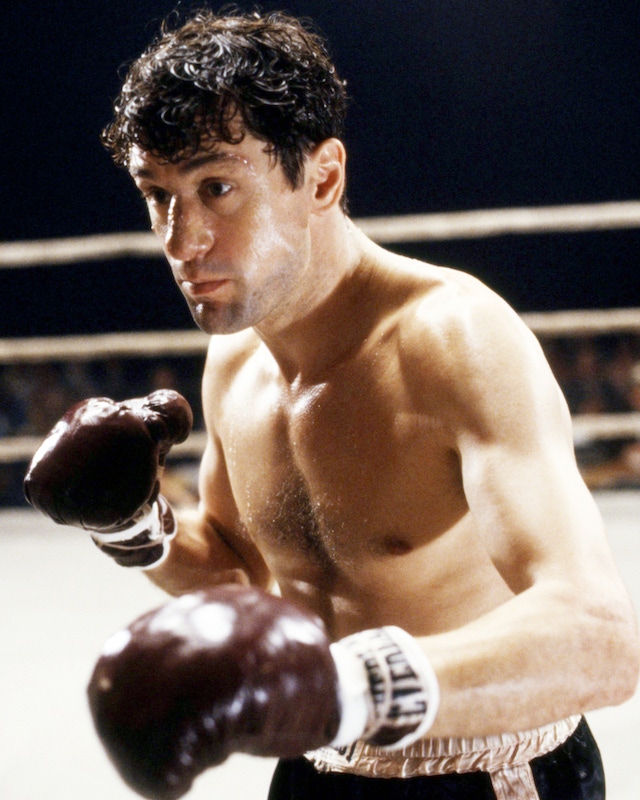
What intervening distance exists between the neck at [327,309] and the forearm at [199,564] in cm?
31

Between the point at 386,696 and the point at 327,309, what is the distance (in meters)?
0.58

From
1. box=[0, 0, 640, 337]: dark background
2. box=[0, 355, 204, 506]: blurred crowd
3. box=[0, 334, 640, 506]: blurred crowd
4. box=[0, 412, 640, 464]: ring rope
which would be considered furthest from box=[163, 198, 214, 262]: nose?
box=[0, 0, 640, 337]: dark background

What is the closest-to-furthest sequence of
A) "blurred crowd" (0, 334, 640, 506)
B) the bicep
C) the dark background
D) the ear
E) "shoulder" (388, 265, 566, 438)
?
the bicep
"shoulder" (388, 265, 566, 438)
the ear
"blurred crowd" (0, 334, 640, 506)
the dark background

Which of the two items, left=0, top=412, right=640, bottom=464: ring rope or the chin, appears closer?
the chin

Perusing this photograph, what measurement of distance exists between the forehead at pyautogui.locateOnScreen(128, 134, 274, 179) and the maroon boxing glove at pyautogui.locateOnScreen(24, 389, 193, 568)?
1.09 feet

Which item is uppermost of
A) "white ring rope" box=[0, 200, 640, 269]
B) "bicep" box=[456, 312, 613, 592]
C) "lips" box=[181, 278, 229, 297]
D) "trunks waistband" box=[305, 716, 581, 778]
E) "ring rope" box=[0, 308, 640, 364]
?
"lips" box=[181, 278, 229, 297]

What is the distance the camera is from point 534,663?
68 centimetres

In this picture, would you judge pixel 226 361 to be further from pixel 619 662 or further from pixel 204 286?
pixel 619 662

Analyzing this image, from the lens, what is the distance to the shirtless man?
2.09 ft

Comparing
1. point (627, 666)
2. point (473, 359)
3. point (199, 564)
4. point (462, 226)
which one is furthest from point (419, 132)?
point (627, 666)

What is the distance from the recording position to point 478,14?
17.2 ft

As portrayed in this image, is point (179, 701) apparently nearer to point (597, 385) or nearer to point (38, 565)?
point (38, 565)

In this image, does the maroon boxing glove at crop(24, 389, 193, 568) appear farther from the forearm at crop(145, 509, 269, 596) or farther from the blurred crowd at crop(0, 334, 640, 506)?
the blurred crowd at crop(0, 334, 640, 506)

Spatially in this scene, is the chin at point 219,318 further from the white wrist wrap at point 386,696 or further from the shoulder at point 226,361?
Answer: the white wrist wrap at point 386,696
